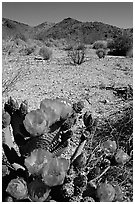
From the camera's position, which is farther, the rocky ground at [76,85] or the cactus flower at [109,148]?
Result: the rocky ground at [76,85]

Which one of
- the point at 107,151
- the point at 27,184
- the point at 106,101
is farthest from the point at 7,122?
the point at 106,101

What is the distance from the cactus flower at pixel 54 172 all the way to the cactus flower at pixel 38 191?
7 cm

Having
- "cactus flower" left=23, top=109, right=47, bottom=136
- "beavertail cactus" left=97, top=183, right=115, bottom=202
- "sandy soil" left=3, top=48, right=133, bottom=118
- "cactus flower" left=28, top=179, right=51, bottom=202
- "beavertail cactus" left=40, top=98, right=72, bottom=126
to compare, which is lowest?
"beavertail cactus" left=97, top=183, right=115, bottom=202

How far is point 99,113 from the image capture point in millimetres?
4383

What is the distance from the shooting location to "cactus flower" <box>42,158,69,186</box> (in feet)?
6.01

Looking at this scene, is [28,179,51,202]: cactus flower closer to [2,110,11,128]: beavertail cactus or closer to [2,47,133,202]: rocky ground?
[2,110,11,128]: beavertail cactus

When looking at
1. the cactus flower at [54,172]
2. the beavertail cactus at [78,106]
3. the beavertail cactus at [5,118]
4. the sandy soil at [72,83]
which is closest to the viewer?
the cactus flower at [54,172]

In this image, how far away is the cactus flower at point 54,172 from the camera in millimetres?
1833

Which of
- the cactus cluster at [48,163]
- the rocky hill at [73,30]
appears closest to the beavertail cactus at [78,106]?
the cactus cluster at [48,163]

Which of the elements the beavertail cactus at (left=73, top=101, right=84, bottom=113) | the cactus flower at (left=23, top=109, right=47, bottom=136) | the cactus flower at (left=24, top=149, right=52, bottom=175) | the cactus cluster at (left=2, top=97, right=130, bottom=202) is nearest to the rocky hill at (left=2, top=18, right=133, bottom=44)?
the beavertail cactus at (left=73, top=101, right=84, bottom=113)

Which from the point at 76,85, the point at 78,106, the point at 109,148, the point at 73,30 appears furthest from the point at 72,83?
the point at 73,30

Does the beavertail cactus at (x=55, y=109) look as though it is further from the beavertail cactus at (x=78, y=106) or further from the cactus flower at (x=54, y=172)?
the cactus flower at (x=54, y=172)

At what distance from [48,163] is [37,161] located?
0.08 metres

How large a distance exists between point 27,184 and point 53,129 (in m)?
0.40
